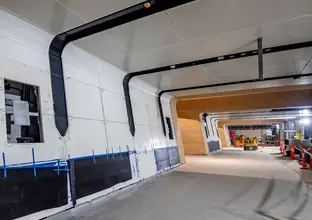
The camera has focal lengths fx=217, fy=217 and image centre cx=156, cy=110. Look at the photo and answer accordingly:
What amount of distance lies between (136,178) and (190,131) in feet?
25.2

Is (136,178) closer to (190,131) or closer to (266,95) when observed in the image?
(266,95)

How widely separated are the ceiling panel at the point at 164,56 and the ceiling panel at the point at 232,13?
689mm

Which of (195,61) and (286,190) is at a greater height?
(195,61)

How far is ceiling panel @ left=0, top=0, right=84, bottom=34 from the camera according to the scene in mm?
2350

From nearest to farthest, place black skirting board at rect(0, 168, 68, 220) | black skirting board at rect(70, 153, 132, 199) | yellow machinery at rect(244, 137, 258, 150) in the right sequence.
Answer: black skirting board at rect(0, 168, 68, 220)
black skirting board at rect(70, 153, 132, 199)
yellow machinery at rect(244, 137, 258, 150)

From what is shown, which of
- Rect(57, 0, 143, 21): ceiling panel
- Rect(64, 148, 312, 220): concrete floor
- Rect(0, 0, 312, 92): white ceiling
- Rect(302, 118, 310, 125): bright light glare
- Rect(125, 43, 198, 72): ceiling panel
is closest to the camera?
Rect(57, 0, 143, 21): ceiling panel

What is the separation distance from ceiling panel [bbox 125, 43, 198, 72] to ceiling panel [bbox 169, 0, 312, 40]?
0.69 metres

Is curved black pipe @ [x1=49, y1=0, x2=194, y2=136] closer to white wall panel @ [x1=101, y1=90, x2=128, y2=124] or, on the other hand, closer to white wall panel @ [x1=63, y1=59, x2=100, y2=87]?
white wall panel @ [x1=63, y1=59, x2=100, y2=87]

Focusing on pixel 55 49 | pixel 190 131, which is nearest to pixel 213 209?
pixel 55 49

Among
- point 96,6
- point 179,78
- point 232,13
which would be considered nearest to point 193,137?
point 179,78

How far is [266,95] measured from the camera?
28.4ft

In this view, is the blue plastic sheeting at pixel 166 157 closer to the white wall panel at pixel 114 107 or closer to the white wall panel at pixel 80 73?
the white wall panel at pixel 114 107

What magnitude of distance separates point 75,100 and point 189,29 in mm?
2049

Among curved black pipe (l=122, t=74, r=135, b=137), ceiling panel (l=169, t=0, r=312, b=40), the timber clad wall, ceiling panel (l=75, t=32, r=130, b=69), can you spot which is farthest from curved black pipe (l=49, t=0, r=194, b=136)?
the timber clad wall
